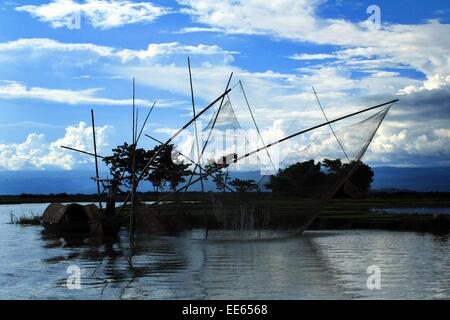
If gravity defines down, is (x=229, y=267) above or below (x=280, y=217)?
below

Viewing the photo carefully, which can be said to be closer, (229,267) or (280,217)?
(229,267)

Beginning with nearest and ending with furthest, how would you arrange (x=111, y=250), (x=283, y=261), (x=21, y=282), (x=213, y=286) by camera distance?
(x=213, y=286), (x=21, y=282), (x=283, y=261), (x=111, y=250)

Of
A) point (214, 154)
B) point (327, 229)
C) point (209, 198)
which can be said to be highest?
point (214, 154)

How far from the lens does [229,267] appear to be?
20312 millimetres

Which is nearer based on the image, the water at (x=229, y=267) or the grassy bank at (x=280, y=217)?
the water at (x=229, y=267)

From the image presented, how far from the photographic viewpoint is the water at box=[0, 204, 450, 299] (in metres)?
15.9

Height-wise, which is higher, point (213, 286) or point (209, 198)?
point (209, 198)

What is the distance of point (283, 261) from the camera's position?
21.4 meters

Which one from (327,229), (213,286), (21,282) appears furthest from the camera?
(327,229)

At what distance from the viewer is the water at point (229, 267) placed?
1588 centimetres

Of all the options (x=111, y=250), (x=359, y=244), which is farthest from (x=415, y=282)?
(x=111, y=250)

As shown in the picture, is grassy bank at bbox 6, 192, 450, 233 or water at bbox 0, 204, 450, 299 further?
grassy bank at bbox 6, 192, 450, 233
